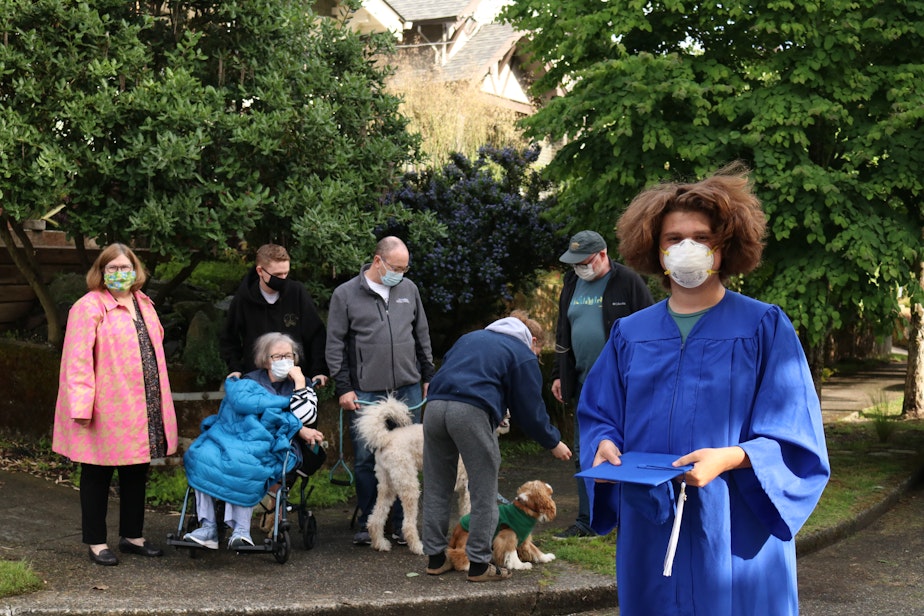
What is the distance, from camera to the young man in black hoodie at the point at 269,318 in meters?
7.33

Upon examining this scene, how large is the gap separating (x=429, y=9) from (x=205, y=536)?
23.4 m

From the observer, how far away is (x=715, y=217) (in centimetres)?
320

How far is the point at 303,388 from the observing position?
267 inches

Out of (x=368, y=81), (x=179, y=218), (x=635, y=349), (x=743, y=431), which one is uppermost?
(x=368, y=81)

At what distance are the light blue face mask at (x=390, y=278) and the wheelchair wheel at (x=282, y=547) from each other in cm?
178

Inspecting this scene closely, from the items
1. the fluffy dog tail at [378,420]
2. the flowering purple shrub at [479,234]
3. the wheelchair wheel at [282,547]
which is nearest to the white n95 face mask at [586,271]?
the fluffy dog tail at [378,420]

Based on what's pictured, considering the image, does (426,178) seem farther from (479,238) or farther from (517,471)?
(517,471)

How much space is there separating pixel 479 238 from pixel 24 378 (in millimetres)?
4465

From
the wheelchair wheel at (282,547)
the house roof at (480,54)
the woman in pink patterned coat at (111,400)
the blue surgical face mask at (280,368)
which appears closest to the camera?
the woman in pink patterned coat at (111,400)

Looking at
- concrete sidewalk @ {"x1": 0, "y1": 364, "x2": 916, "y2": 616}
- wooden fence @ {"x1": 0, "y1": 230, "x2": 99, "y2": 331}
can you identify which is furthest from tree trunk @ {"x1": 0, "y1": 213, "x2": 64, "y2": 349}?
concrete sidewalk @ {"x1": 0, "y1": 364, "x2": 916, "y2": 616}

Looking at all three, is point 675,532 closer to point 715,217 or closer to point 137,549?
point 715,217

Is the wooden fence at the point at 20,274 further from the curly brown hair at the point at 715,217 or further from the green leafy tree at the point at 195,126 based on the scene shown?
the curly brown hair at the point at 715,217

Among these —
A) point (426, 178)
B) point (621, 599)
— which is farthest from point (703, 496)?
point (426, 178)

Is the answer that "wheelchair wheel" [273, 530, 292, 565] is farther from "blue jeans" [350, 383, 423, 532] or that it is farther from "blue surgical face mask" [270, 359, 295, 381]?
"blue surgical face mask" [270, 359, 295, 381]
